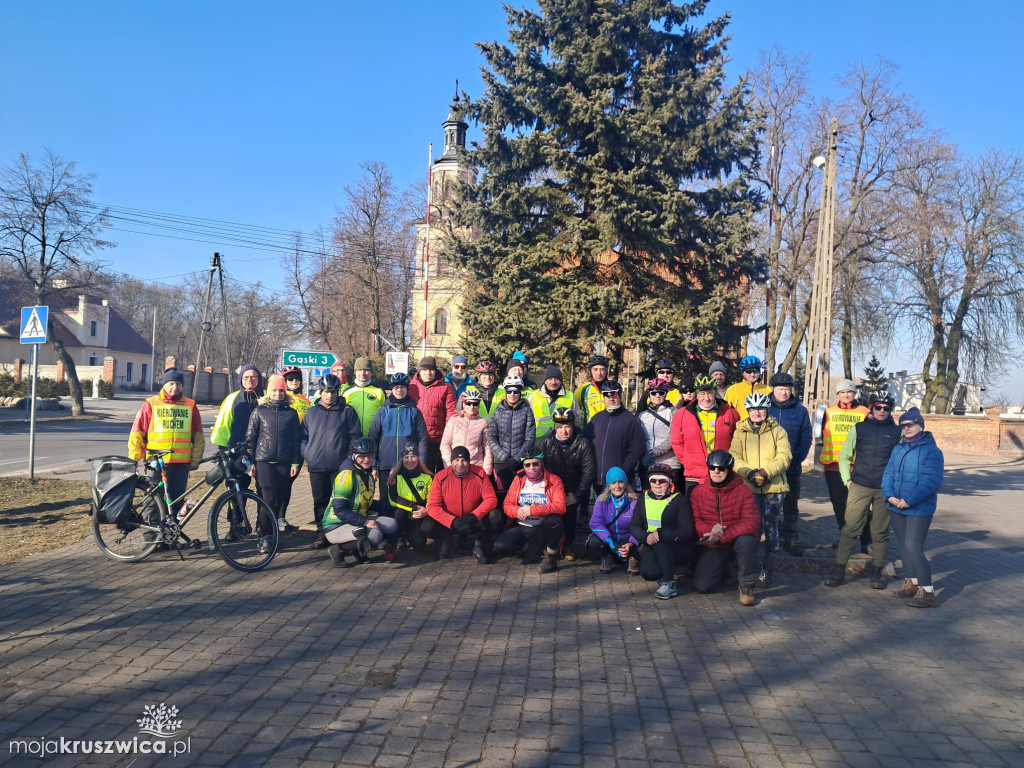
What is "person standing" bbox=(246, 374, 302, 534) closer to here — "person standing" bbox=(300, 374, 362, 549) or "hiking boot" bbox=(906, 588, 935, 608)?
"person standing" bbox=(300, 374, 362, 549)

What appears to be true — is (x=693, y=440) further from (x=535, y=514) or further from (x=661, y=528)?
(x=535, y=514)

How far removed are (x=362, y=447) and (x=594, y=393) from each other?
2.71 metres

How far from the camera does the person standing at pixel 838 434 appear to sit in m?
8.32

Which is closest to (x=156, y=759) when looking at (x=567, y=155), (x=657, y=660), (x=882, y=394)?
(x=657, y=660)

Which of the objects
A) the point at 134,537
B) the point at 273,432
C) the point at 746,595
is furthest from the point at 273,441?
the point at 746,595

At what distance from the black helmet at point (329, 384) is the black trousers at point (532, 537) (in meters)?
2.37

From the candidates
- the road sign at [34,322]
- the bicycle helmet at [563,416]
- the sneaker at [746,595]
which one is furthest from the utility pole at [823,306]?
the road sign at [34,322]

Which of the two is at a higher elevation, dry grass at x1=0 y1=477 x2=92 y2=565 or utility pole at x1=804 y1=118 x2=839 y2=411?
utility pole at x1=804 y1=118 x2=839 y2=411

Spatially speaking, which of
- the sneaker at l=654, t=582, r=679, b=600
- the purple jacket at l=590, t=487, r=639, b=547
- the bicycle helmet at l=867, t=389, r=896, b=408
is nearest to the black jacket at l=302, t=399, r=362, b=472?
the purple jacket at l=590, t=487, r=639, b=547

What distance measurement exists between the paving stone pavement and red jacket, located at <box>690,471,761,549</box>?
24.8 inches

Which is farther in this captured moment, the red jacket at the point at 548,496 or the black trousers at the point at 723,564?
the red jacket at the point at 548,496

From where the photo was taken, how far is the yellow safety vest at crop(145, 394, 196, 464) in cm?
750

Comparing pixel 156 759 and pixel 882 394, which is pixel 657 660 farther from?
pixel 882 394

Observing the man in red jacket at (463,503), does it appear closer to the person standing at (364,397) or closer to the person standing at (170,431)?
the person standing at (364,397)
